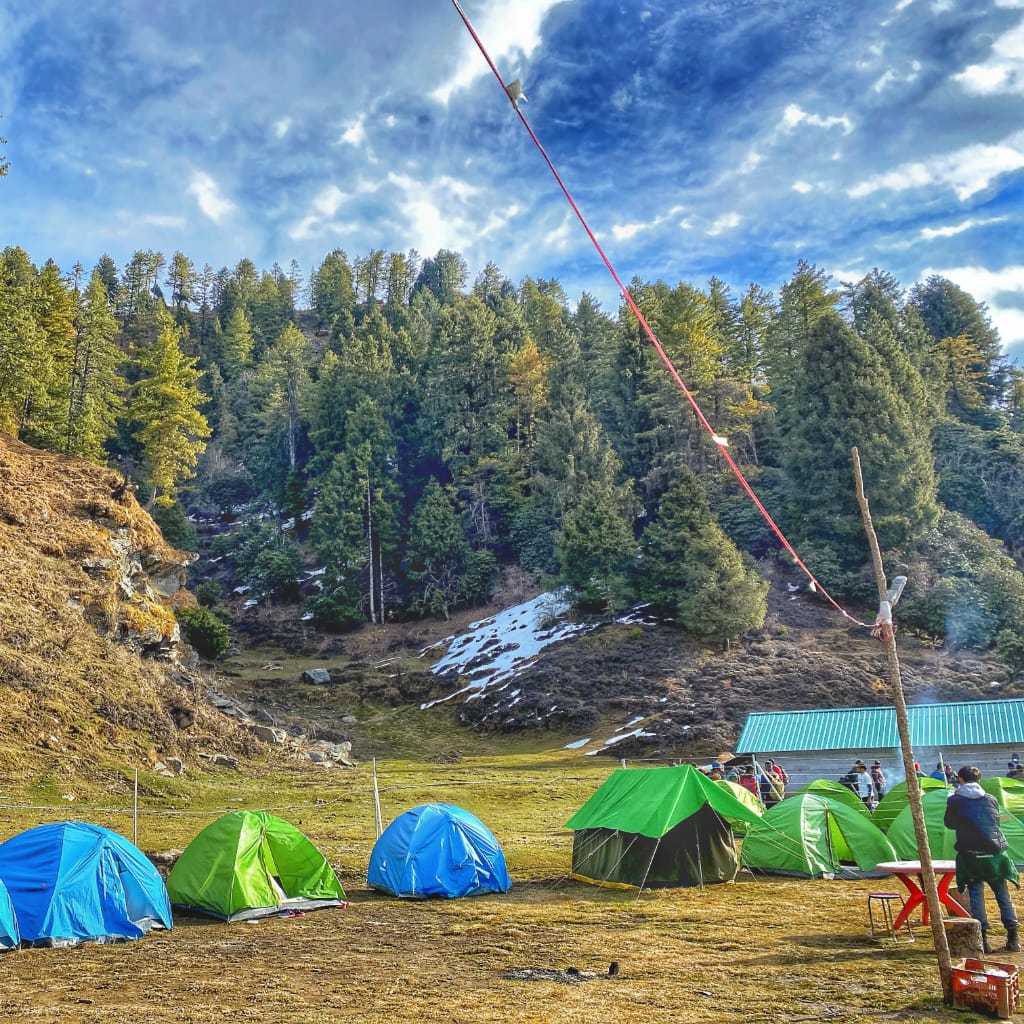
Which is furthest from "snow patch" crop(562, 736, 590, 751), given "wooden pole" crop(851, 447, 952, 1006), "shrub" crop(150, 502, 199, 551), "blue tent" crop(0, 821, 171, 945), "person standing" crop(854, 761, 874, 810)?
"shrub" crop(150, 502, 199, 551)

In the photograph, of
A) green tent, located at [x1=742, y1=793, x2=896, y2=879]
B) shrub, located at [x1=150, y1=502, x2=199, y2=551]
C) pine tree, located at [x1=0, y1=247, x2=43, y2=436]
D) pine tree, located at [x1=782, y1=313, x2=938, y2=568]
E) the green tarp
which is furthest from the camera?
shrub, located at [x1=150, y1=502, x2=199, y2=551]

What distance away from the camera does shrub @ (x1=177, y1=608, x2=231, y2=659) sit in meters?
43.3

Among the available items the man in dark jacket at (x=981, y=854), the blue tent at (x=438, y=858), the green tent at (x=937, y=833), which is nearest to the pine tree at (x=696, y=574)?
the green tent at (x=937, y=833)

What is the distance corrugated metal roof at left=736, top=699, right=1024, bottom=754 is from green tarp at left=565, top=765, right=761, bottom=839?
12.7m

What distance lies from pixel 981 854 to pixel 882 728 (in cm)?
1813

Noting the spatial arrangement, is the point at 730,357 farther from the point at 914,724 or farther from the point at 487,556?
the point at 914,724

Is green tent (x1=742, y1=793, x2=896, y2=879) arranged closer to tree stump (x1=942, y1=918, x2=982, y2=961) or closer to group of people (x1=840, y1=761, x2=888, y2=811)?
tree stump (x1=942, y1=918, x2=982, y2=961)

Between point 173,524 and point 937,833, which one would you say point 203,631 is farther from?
point 937,833

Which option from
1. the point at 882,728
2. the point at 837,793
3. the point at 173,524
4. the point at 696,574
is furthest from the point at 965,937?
the point at 173,524

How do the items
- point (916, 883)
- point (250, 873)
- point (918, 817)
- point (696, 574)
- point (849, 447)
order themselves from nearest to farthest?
1. point (918, 817)
2. point (916, 883)
3. point (250, 873)
4. point (696, 574)
5. point (849, 447)

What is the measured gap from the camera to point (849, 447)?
4681 centimetres

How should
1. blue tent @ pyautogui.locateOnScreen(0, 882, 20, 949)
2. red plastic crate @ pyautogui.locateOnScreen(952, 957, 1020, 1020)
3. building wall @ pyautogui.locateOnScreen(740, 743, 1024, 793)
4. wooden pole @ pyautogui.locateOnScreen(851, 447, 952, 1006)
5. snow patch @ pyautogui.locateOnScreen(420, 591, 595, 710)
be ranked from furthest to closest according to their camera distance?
snow patch @ pyautogui.locateOnScreen(420, 591, 595, 710)
building wall @ pyautogui.locateOnScreen(740, 743, 1024, 793)
blue tent @ pyautogui.locateOnScreen(0, 882, 20, 949)
wooden pole @ pyautogui.locateOnScreen(851, 447, 952, 1006)
red plastic crate @ pyautogui.locateOnScreen(952, 957, 1020, 1020)

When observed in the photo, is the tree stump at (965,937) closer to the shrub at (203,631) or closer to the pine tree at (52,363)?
the shrub at (203,631)

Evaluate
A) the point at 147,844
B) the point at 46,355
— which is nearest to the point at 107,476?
the point at 46,355
